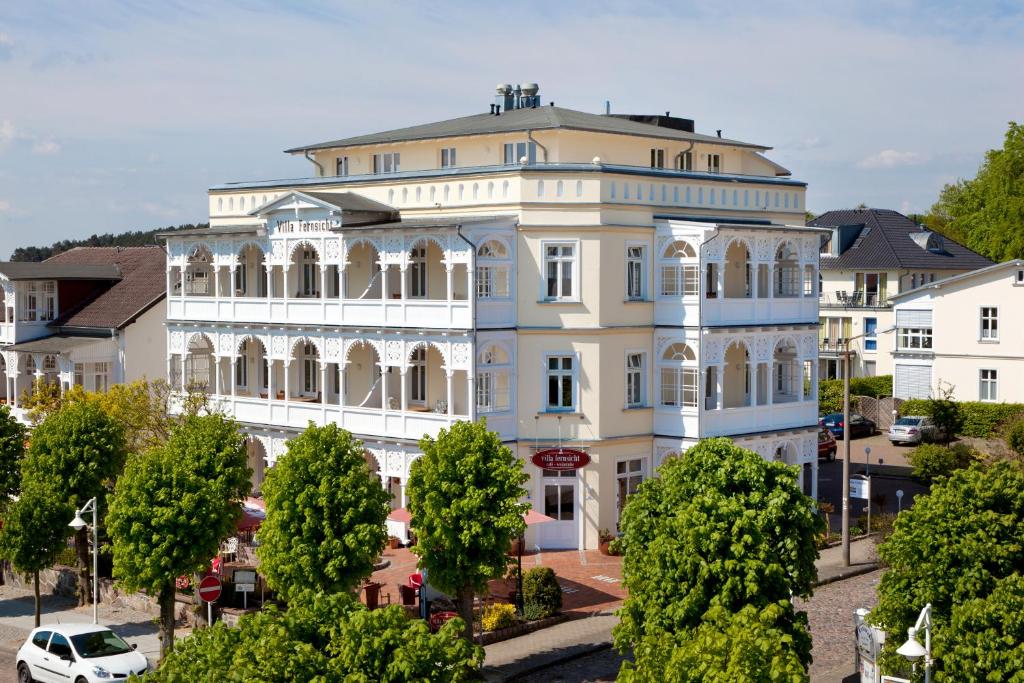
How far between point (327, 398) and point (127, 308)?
13365 mm

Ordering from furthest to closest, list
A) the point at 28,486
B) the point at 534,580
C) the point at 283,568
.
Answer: the point at 28,486 → the point at 534,580 → the point at 283,568

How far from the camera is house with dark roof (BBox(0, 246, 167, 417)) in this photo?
52.6 metres

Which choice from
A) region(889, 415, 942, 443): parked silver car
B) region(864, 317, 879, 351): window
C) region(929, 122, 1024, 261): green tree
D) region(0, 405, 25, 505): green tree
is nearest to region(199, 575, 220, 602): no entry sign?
region(0, 405, 25, 505): green tree

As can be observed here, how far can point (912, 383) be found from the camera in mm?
63500

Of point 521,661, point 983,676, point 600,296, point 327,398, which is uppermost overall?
point 600,296

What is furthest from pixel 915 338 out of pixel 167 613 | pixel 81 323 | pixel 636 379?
pixel 167 613

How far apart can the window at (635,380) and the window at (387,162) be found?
11288mm

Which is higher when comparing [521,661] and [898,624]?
[898,624]

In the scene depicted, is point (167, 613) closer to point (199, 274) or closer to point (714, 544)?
point (714, 544)

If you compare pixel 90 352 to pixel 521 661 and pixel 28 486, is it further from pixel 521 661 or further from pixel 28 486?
pixel 521 661

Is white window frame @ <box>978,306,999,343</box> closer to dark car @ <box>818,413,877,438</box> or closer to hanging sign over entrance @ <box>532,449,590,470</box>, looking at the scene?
dark car @ <box>818,413,877,438</box>

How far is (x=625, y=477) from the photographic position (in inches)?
1618

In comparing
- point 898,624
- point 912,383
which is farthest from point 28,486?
point 912,383

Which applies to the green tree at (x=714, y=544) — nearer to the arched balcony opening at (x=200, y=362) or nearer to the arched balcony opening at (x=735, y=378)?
the arched balcony opening at (x=735, y=378)
